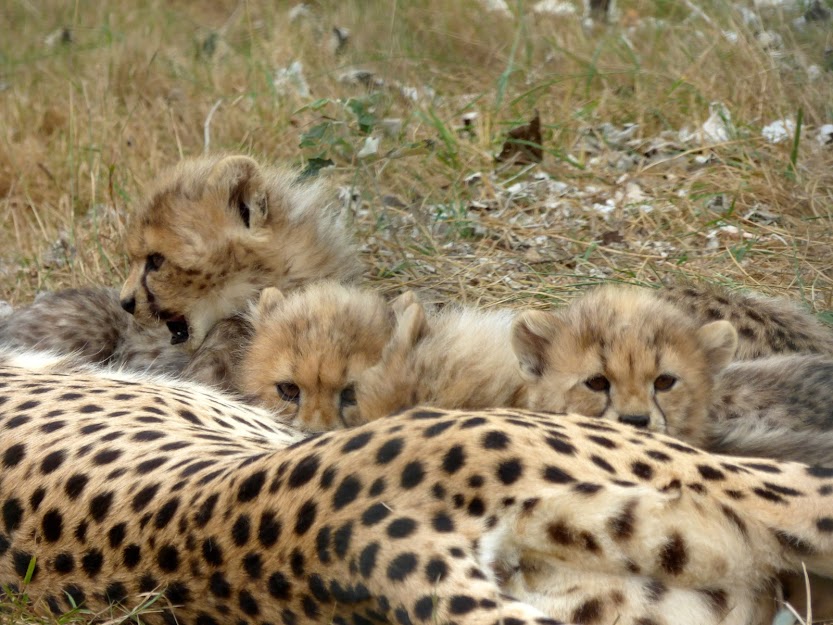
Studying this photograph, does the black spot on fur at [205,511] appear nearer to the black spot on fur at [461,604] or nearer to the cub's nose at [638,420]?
the black spot on fur at [461,604]

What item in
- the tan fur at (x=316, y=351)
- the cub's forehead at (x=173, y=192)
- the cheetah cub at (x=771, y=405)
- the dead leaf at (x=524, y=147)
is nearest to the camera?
the cheetah cub at (x=771, y=405)

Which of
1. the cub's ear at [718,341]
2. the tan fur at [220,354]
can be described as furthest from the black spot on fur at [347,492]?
the tan fur at [220,354]

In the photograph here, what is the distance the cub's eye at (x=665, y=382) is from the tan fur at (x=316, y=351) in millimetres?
820

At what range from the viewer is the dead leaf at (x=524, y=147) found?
5.55m

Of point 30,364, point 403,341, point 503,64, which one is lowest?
point 30,364

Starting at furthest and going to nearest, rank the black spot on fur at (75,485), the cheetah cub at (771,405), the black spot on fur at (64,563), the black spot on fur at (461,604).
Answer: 1. the cheetah cub at (771,405)
2. the black spot on fur at (75,485)
3. the black spot on fur at (64,563)
4. the black spot on fur at (461,604)

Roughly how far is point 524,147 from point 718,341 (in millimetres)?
2361

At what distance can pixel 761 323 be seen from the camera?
3.83 m

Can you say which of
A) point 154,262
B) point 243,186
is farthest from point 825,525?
point 154,262

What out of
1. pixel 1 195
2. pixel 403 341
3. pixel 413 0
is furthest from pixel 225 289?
pixel 413 0

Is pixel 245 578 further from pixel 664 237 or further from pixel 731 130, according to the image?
pixel 731 130

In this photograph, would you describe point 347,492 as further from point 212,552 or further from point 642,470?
point 642,470

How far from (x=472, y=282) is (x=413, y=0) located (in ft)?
9.33

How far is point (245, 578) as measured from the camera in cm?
216
